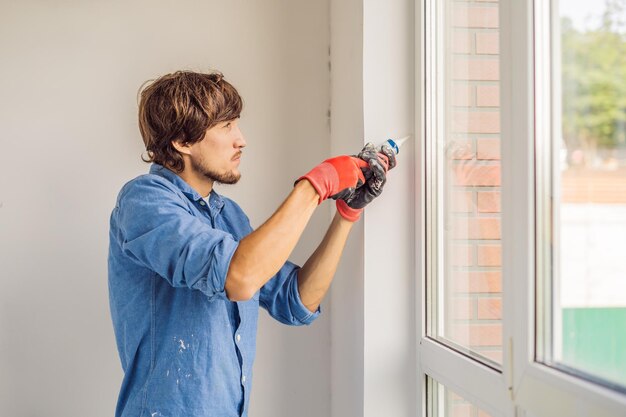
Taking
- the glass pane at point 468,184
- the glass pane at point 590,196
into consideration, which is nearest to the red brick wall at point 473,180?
the glass pane at point 468,184

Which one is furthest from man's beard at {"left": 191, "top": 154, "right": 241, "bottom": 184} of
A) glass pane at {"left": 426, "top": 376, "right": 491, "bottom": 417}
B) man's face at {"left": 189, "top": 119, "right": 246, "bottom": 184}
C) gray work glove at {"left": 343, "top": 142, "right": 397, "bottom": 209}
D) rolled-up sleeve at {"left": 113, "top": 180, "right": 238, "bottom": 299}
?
glass pane at {"left": 426, "top": 376, "right": 491, "bottom": 417}

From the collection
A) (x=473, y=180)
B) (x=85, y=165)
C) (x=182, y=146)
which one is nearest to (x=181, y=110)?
(x=182, y=146)

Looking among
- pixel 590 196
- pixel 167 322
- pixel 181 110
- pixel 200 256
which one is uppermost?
pixel 181 110

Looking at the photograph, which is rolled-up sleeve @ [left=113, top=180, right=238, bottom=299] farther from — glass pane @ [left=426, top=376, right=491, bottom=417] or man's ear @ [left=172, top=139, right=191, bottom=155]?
glass pane @ [left=426, top=376, right=491, bottom=417]

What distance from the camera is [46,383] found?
7.04 feet

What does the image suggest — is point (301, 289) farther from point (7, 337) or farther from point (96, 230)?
point (7, 337)

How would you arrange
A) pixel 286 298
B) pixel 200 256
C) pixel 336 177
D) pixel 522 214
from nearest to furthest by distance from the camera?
pixel 522 214 < pixel 200 256 < pixel 336 177 < pixel 286 298

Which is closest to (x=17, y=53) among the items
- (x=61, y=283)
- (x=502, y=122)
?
(x=61, y=283)

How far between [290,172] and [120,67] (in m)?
0.63

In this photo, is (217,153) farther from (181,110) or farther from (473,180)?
(473,180)

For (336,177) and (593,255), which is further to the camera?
(336,177)

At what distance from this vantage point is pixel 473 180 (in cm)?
146

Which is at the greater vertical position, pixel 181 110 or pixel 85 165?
pixel 181 110

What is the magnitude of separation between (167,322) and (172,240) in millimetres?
287
